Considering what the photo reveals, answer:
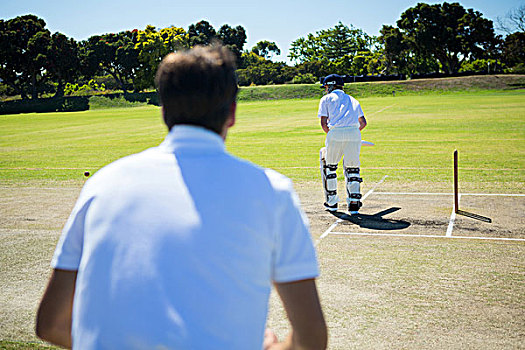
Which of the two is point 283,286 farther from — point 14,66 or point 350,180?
point 14,66

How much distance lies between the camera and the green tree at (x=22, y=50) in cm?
8375

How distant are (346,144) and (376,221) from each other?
1.65 m

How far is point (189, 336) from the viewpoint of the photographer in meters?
1.55

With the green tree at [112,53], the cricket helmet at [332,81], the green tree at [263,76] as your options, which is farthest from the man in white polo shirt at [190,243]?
the green tree at [263,76]

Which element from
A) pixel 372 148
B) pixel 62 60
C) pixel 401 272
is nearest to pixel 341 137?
pixel 401 272

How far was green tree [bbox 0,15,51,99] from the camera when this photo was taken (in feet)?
275

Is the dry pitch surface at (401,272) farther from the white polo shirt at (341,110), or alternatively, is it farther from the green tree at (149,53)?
the green tree at (149,53)

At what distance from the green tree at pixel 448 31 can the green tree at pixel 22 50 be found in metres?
63.9

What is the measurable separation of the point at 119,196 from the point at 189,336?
46cm

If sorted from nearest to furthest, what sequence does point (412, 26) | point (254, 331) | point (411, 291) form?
point (254, 331) → point (411, 291) → point (412, 26)

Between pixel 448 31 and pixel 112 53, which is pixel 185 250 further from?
pixel 448 31

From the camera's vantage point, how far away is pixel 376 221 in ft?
31.0

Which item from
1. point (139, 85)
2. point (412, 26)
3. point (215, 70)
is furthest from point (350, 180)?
point (412, 26)

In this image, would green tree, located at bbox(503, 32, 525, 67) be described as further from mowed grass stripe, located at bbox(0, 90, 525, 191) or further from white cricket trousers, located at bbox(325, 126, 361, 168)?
white cricket trousers, located at bbox(325, 126, 361, 168)
